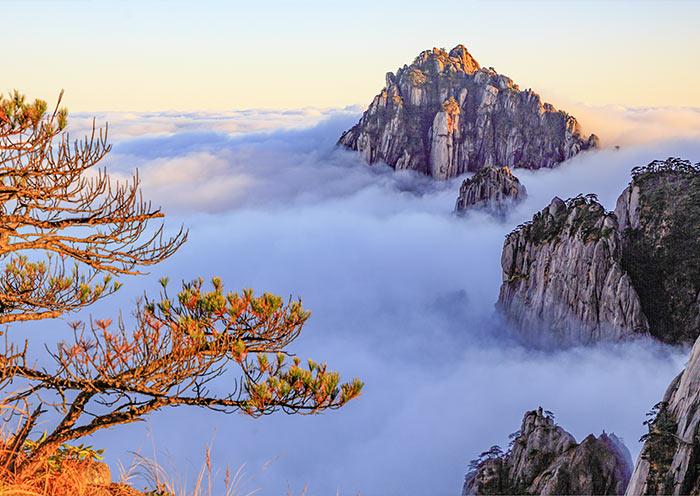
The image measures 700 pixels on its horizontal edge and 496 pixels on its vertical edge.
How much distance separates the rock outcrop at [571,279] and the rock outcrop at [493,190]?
2261 inches

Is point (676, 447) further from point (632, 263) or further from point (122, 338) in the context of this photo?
point (632, 263)

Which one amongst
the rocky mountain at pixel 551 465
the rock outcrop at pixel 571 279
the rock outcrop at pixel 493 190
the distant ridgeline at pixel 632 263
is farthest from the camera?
the rock outcrop at pixel 493 190

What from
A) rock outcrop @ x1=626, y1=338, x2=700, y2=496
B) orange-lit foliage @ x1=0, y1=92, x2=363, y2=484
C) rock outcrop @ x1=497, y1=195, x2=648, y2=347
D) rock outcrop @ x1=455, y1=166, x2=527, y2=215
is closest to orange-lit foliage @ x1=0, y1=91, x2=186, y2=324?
orange-lit foliage @ x1=0, y1=92, x2=363, y2=484

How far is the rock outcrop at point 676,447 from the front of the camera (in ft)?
55.1

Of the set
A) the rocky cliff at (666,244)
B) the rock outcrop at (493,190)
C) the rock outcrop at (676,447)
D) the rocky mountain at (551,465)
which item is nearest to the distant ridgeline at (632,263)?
the rocky cliff at (666,244)

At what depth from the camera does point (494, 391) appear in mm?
103375

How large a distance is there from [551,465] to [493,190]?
123 metres

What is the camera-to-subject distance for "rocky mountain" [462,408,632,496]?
29.8 m

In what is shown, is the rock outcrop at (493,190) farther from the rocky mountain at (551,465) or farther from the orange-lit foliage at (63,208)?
the orange-lit foliage at (63,208)

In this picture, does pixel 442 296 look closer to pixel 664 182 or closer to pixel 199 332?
pixel 664 182

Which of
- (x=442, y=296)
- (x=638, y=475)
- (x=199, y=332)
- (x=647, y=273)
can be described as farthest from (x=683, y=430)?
(x=442, y=296)

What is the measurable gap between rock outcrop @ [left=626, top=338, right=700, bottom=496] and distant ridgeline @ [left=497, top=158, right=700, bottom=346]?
2081 inches

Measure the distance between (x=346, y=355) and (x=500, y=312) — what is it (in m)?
62.3

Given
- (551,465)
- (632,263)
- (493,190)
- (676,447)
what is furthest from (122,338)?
(493,190)
